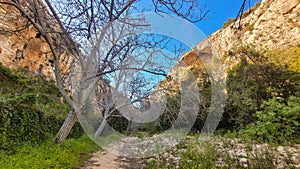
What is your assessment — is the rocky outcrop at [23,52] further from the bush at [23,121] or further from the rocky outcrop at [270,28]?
the rocky outcrop at [270,28]

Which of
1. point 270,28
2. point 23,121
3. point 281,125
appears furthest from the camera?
point 270,28

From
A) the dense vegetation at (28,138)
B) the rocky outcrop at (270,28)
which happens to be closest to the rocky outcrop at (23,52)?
the dense vegetation at (28,138)

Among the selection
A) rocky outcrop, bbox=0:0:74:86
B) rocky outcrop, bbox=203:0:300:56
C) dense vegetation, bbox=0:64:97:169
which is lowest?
dense vegetation, bbox=0:64:97:169

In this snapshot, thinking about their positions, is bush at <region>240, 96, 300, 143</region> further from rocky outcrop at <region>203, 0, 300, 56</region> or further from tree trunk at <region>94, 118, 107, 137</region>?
rocky outcrop at <region>203, 0, 300, 56</region>

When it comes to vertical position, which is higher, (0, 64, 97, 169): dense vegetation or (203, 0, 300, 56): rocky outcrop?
(203, 0, 300, 56): rocky outcrop

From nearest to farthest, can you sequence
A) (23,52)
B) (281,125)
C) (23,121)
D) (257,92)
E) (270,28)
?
(23,121)
(281,125)
(257,92)
(23,52)
(270,28)

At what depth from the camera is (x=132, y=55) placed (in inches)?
221

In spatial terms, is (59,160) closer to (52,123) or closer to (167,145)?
(52,123)

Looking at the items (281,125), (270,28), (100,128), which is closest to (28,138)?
(100,128)

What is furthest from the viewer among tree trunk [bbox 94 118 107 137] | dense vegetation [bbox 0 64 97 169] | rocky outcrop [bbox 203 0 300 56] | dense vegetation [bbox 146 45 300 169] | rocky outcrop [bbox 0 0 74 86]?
rocky outcrop [bbox 203 0 300 56]

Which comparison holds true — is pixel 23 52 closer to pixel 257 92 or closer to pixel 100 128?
pixel 100 128

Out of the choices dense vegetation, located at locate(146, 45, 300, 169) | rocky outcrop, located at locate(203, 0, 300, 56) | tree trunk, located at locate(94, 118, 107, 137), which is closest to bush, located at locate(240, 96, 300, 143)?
dense vegetation, located at locate(146, 45, 300, 169)

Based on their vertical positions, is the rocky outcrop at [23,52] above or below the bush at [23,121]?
above

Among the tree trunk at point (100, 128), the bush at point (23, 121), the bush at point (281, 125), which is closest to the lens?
the bush at point (23, 121)
